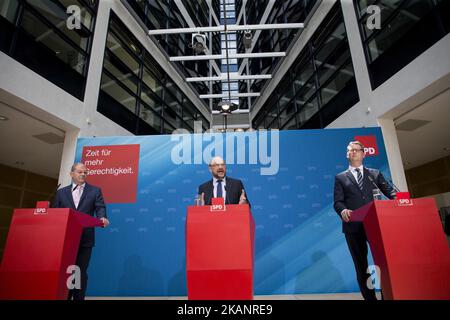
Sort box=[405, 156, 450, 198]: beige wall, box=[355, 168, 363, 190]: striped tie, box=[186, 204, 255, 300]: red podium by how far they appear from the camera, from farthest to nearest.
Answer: box=[405, 156, 450, 198]: beige wall → box=[355, 168, 363, 190]: striped tie → box=[186, 204, 255, 300]: red podium

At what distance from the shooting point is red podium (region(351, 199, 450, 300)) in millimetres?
2246

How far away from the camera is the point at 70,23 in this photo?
7133mm

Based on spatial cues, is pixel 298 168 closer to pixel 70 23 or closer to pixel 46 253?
pixel 46 253

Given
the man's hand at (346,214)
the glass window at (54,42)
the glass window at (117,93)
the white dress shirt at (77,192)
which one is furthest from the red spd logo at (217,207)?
the glass window at (117,93)

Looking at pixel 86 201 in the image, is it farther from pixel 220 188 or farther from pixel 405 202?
pixel 405 202

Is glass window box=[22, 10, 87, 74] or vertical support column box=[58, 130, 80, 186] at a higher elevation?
glass window box=[22, 10, 87, 74]

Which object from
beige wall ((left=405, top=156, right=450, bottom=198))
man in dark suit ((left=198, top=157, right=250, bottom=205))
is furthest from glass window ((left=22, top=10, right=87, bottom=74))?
beige wall ((left=405, top=156, right=450, bottom=198))

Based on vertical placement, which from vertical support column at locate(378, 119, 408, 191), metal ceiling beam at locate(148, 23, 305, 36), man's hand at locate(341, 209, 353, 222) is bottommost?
man's hand at locate(341, 209, 353, 222)

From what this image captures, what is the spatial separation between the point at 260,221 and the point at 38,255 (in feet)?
12.8

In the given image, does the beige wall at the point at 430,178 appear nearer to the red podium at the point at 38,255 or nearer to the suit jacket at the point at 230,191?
the suit jacket at the point at 230,191

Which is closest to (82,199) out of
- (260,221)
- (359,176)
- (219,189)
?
(219,189)

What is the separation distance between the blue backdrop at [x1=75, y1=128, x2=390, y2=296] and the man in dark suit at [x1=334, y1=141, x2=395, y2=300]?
2.01m

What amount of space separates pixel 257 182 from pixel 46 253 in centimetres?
407

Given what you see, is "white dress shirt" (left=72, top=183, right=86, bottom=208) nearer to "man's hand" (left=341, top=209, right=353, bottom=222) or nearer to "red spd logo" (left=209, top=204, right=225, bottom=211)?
"red spd logo" (left=209, top=204, right=225, bottom=211)
